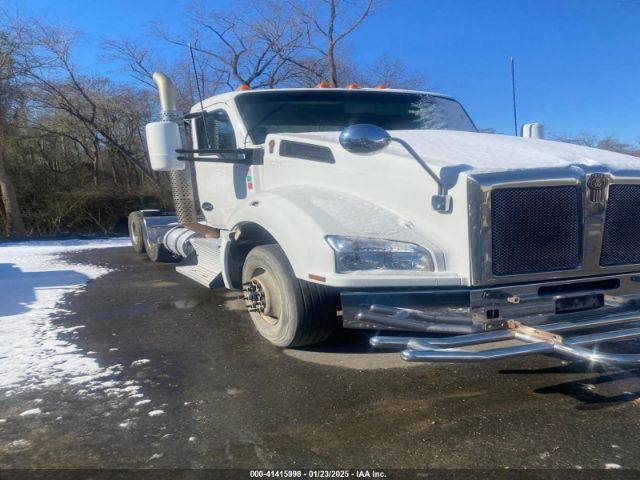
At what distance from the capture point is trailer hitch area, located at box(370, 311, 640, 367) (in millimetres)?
2480

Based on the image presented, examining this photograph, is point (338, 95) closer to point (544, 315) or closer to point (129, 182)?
point (544, 315)

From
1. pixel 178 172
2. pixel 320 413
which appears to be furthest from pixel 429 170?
pixel 178 172

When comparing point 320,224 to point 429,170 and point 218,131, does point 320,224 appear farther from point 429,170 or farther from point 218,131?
point 218,131

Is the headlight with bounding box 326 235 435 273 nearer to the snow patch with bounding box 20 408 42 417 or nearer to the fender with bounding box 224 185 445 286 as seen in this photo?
the fender with bounding box 224 185 445 286

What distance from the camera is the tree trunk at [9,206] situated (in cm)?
1484

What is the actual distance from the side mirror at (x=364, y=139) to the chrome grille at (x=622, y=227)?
1.40 m

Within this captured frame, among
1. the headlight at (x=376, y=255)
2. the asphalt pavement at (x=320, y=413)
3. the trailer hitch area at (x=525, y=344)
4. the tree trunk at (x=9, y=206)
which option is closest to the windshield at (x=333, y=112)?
the asphalt pavement at (x=320, y=413)

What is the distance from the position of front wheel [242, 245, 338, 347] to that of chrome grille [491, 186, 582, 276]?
3.73ft

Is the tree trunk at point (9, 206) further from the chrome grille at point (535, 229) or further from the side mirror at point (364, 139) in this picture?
the chrome grille at point (535, 229)

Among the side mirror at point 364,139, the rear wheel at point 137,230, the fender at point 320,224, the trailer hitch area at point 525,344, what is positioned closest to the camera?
the trailer hitch area at point 525,344

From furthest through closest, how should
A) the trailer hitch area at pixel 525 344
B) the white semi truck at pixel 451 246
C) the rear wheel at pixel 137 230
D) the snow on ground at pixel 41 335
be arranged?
the rear wheel at pixel 137 230 < the snow on ground at pixel 41 335 < the white semi truck at pixel 451 246 < the trailer hitch area at pixel 525 344

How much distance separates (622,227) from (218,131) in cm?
376

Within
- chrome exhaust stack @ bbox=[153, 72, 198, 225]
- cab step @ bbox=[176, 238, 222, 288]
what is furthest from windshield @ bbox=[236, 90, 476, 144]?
chrome exhaust stack @ bbox=[153, 72, 198, 225]

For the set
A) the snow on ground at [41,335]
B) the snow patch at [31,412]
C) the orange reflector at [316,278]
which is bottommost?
the snow patch at [31,412]
